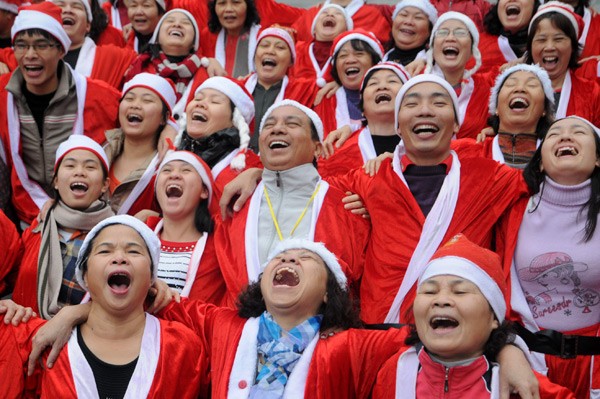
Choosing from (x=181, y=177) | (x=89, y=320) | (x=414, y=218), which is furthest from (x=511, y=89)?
(x=89, y=320)

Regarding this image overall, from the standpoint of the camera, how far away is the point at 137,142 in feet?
23.0

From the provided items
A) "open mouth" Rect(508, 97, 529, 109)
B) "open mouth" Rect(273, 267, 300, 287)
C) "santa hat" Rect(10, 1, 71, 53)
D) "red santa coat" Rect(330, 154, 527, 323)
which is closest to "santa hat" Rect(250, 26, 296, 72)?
"santa hat" Rect(10, 1, 71, 53)

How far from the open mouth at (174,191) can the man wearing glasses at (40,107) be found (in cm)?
117

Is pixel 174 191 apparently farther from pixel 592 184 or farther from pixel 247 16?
pixel 247 16

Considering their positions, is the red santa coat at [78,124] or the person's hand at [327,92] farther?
the person's hand at [327,92]

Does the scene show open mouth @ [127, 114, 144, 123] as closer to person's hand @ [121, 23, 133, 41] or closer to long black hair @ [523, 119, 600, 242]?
person's hand @ [121, 23, 133, 41]

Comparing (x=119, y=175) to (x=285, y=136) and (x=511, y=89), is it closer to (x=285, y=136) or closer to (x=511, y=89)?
(x=285, y=136)

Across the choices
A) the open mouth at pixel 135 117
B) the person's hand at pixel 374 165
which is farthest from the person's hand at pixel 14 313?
the open mouth at pixel 135 117

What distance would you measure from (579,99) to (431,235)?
92.6 inches

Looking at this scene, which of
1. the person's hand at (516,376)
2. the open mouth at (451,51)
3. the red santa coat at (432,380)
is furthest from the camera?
the open mouth at (451,51)

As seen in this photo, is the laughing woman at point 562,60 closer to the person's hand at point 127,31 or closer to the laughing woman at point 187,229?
the laughing woman at point 187,229

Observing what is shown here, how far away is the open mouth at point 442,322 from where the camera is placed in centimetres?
443

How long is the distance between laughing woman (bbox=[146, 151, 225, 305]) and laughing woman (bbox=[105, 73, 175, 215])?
0.42 m

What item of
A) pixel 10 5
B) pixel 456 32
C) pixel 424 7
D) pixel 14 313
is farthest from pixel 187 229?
pixel 10 5
